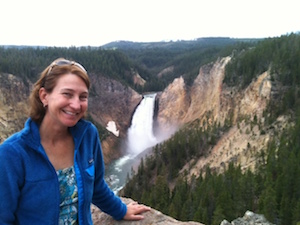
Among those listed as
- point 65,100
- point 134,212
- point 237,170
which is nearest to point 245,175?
point 237,170

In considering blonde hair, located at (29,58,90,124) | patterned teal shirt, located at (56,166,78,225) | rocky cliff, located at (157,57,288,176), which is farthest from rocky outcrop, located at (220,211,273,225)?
rocky cliff, located at (157,57,288,176)

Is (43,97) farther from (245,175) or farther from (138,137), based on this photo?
(138,137)

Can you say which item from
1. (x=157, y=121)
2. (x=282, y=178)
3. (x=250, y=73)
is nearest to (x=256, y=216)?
(x=282, y=178)

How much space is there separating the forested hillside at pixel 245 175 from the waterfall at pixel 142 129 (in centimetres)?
2040

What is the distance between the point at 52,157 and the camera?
297cm

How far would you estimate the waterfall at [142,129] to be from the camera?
6650 cm

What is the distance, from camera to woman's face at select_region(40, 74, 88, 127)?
2.91m

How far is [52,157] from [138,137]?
6631 centimetres

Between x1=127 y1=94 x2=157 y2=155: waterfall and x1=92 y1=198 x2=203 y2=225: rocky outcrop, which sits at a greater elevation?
x1=92 y1=198 x2=203 y2=225: rocky outcrop

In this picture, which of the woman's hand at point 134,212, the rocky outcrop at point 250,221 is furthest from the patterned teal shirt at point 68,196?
the rocky outcrop at point 250,221

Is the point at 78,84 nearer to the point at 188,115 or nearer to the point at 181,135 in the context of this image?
the point at 181,135

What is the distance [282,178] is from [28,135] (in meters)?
24.8

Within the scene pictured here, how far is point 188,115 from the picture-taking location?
A: 61406 mm

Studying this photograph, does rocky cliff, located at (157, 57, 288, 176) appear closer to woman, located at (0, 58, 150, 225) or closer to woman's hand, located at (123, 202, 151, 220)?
woman's hand, located at (123, 202, 151, 220)
